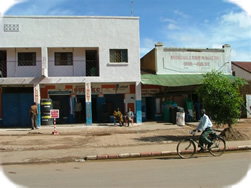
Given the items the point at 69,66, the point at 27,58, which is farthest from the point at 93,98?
the point at 27,58

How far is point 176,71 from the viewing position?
65.2 feet

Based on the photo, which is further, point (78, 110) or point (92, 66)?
point (92, 66)

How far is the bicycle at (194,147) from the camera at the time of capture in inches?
332

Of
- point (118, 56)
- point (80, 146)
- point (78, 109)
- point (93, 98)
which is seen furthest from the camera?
point (93, 98)

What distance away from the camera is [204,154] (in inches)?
352

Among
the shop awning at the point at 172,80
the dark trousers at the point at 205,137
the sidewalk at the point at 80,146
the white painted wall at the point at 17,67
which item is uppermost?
the white painted wall at the point at 17,67

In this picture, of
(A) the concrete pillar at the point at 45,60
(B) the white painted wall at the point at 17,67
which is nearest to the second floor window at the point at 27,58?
(B) the white painted wall at the point at 17,67

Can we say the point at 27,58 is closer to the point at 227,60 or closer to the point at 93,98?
the point at 93,98

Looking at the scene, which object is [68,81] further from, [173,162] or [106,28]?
[173,162]

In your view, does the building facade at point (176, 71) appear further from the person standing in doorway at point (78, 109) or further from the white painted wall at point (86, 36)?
the person standing in doorway at point (78, 109)

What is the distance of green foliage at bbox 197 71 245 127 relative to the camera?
11.1 m

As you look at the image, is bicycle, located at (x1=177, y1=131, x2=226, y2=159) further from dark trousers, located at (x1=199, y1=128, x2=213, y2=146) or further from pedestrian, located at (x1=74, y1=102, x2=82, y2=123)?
pedestrian, located at (x1=74, y1=102, x2=82, y2=123)

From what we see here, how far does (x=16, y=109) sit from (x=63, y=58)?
16.9 feet

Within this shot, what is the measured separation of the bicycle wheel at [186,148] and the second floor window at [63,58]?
12433 millimetres
